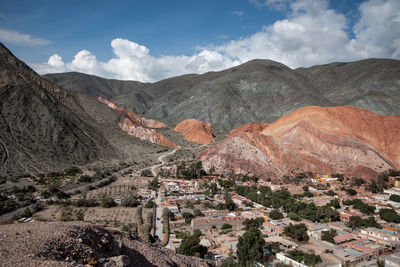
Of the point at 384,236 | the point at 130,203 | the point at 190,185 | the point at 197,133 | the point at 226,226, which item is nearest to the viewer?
the point at 384,236

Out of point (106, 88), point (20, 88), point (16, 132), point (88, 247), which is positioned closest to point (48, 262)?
point (88, 247)

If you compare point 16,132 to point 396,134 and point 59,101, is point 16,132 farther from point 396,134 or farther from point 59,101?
point 396,134

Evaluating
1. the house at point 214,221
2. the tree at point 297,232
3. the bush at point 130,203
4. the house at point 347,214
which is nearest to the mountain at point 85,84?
the bush at point 130,203

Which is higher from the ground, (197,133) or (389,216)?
(197,133)

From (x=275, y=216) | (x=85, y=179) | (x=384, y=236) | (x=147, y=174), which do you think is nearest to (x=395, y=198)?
(x=384, y=236)

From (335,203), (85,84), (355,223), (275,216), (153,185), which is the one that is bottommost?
(153,185)

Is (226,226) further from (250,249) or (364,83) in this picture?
(364,83)

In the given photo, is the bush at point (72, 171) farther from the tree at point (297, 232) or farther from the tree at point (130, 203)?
the tree at point (297, 232)
